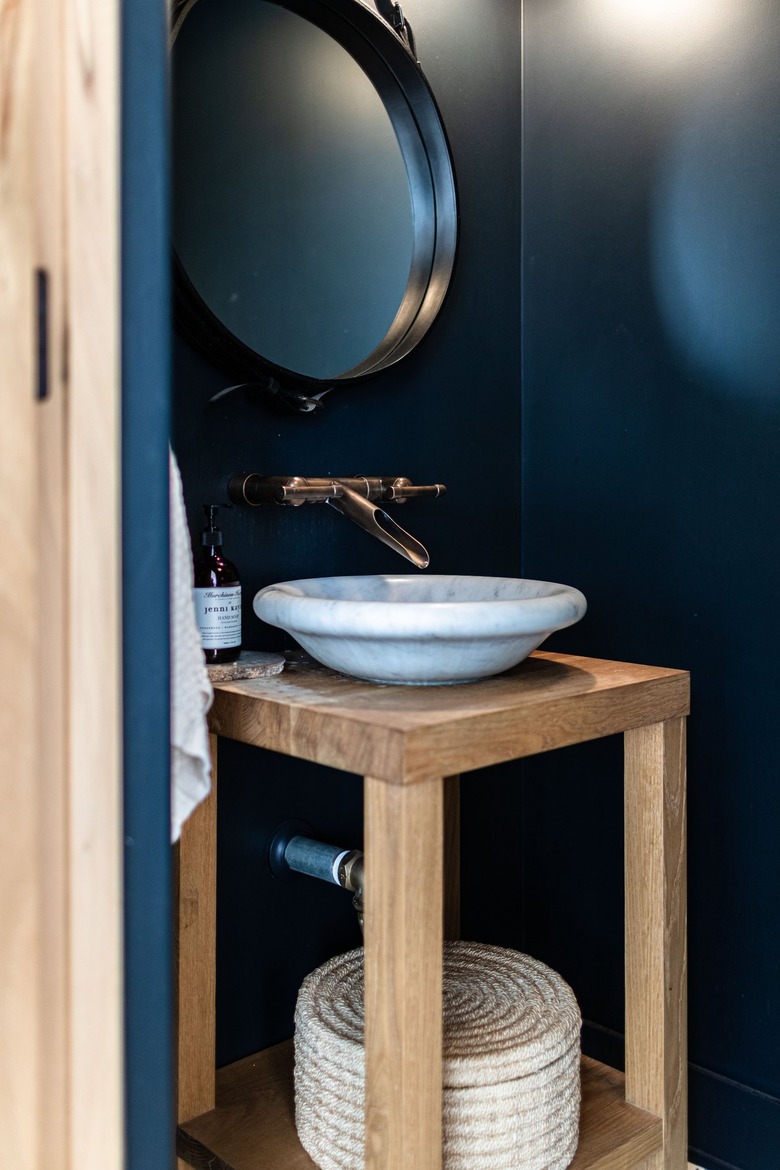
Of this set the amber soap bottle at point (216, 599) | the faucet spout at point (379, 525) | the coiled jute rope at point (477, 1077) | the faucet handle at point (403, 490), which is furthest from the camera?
the faucet handle at point (403, 490)

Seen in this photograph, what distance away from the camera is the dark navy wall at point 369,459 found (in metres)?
1.43

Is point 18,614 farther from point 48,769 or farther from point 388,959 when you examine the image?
point 388,959

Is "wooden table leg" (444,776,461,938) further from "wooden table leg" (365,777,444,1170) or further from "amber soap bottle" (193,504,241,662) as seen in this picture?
"wooden table leg" (365,777,444,1170)

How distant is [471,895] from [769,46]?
1443 millimetres

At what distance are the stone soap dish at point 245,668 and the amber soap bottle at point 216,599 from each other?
0.07 feet

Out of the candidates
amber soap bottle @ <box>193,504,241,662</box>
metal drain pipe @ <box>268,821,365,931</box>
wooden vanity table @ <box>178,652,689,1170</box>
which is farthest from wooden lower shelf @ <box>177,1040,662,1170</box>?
amber soap bottle @ <box>193,504,241,662</box>

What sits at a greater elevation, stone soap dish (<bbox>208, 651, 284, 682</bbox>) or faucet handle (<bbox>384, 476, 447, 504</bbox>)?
faucet handle (<bbox>384, 476, 447, 504</bbox>)

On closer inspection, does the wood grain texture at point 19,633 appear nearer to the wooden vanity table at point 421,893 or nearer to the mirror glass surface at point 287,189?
the wooden vanity table at point 421,893

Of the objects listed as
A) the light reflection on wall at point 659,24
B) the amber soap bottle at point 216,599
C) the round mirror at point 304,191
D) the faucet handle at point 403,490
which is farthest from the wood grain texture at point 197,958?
the light reflection on wall at point 659,24

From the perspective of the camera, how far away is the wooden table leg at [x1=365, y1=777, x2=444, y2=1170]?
38.3 inches

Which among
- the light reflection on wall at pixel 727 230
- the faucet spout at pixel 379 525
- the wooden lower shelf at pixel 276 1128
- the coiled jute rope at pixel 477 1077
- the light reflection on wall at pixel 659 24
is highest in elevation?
the light reflection on wall at pixel 659 24

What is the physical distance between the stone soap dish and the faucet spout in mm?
215

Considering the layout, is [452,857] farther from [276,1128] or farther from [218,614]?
[218,614]

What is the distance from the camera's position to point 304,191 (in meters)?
1.48
